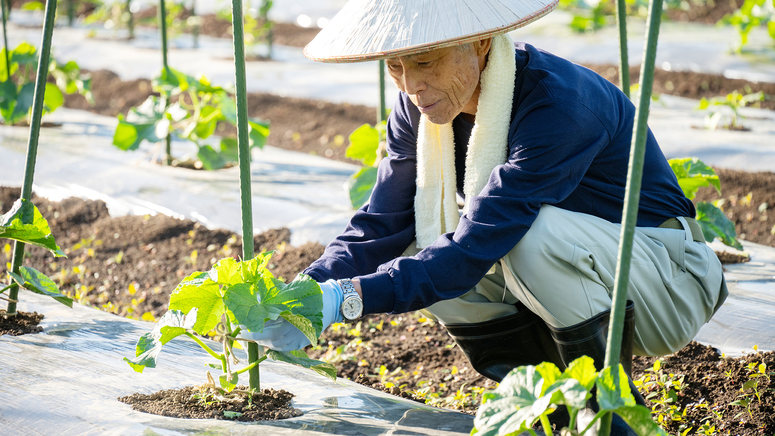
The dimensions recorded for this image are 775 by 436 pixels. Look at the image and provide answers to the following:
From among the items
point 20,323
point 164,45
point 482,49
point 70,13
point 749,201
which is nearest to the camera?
point 482,49

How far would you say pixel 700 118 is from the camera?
3875 millimetres

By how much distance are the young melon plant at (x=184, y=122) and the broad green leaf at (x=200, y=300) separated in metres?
1.82

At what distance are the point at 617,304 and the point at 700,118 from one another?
3.25 meters

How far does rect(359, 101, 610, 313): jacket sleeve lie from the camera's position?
4.17 ft

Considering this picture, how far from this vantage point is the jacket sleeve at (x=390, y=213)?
1518 millimetres

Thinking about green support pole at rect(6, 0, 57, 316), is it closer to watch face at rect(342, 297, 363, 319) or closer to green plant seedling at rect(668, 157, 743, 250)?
watch face at rect(342, 297, 363, 319)

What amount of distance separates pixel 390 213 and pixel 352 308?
1.18 ft

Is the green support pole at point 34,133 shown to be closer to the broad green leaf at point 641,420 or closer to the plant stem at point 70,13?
the broad green leaf at point 641,420

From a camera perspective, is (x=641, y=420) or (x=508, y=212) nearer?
(x=641, y=420)

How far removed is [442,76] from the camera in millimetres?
1332

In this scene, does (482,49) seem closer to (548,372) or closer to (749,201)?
(548,372)

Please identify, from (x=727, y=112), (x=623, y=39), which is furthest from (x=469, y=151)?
(x=727, y=112)

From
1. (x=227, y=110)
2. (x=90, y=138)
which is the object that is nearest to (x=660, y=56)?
(x=227, y=110)

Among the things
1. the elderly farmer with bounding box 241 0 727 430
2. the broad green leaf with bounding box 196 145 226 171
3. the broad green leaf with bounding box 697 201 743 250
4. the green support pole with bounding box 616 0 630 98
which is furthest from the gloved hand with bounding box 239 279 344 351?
the broad green leaf with bounding box 196 145 226 171
